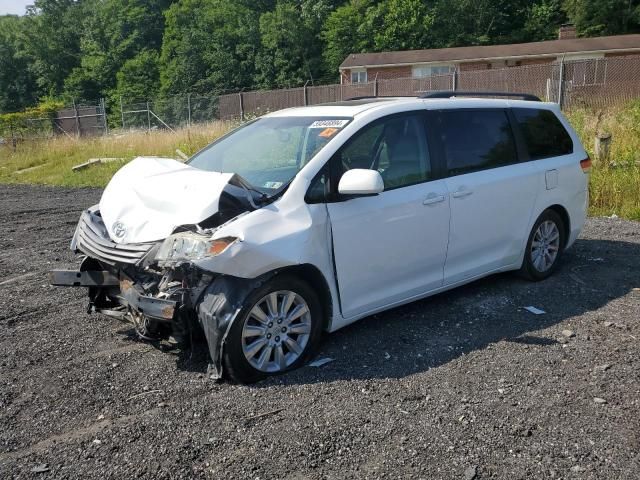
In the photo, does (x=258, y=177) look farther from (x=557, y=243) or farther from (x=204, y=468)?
(x=557, y=243)

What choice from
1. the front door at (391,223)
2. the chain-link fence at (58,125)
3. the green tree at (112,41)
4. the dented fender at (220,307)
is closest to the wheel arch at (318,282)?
the front door at (391,223)

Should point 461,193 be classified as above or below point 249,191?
below

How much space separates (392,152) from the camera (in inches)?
189

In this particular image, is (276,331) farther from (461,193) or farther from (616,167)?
(616,167)

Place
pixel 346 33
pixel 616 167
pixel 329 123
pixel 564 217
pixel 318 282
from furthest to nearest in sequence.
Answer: pixel 346 33 < pixel 616 167 < pixel 564 217 < pixel 329 123 < pixel 318 282

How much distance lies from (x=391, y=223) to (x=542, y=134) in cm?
246

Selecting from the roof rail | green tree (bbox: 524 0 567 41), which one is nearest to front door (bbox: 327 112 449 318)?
the roof rail

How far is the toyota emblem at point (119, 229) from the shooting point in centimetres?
423

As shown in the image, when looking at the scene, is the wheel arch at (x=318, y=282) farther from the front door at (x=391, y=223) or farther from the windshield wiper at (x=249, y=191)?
the windshield wiper at (x=249, y=191)

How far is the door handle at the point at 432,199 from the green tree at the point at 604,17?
151 ft

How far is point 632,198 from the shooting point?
9531 millimetres

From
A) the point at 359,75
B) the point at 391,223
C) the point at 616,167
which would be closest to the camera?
the point at 391,223

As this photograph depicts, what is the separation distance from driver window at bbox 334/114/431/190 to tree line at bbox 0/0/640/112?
45495 mm

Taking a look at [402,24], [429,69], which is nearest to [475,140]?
[429,69]
